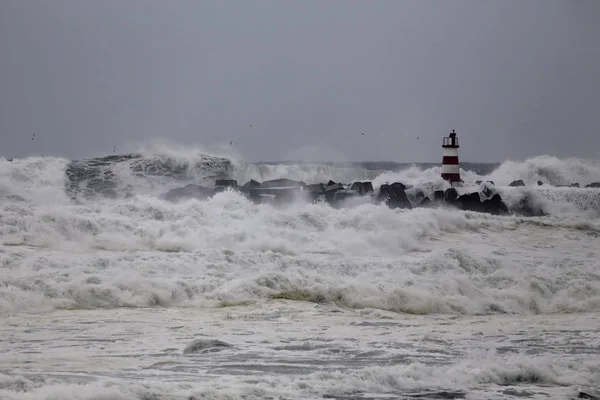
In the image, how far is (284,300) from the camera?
42.6 ft

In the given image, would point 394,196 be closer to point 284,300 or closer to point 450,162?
point 450,162

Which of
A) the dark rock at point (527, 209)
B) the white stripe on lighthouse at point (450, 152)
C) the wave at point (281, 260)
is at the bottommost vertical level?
the wave at point (281, 260)

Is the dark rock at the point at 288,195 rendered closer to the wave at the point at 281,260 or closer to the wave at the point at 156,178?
the wave at the point at 281,260

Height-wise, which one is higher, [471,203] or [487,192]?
[487,192]

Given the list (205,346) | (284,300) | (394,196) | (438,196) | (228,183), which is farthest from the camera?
(228,183)

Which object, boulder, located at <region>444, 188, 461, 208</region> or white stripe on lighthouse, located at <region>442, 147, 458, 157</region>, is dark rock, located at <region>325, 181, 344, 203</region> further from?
white stripe on lighthouse, located at <region>442, 147, 458, 157</region>

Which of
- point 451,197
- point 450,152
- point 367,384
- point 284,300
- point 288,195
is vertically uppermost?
point 450,152

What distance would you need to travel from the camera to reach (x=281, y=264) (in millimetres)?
14914

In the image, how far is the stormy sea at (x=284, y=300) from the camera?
7871 millimetres

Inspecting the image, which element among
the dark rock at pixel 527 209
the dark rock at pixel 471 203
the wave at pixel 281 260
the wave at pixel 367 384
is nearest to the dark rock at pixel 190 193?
the wave at pixel 281 260

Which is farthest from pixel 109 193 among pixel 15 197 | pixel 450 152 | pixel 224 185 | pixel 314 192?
pixel 450 152

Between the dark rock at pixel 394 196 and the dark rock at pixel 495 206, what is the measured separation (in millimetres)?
2103

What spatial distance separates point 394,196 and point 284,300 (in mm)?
10858

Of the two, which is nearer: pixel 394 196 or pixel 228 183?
pixel 394 196
